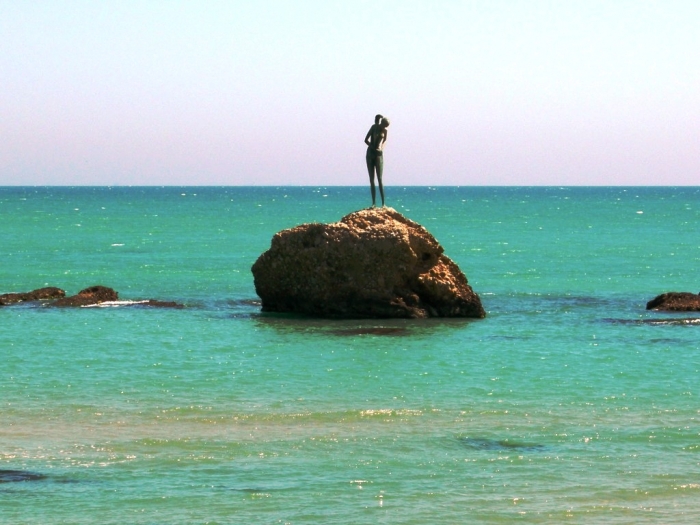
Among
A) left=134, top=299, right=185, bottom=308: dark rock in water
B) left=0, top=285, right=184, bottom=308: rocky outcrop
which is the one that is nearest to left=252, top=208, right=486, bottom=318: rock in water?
left=134, top=299, right=185, bottom=308: dark rock in water

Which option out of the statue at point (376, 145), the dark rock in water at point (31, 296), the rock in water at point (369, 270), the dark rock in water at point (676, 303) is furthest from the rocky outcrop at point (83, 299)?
the dark rock in water at point (676, 303)

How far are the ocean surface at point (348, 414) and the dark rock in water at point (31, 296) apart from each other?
920 mm

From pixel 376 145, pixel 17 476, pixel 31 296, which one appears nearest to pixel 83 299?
pixel 31 296

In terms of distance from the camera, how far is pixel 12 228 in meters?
73.4

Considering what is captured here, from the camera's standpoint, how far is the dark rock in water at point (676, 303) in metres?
27.3

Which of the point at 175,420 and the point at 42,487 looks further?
the point at 175,420

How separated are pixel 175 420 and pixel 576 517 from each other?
20.6 feet

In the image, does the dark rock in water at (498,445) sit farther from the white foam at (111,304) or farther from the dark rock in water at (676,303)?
the white foam at (111,304)

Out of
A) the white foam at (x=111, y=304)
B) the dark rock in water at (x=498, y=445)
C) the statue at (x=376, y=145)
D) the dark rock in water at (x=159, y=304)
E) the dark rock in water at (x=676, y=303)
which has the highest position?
the statue at (x=376, y=145)

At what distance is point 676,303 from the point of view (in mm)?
27672

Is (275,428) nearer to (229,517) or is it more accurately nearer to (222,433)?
(222,433)

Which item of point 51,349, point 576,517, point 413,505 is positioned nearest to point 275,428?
point 413,505

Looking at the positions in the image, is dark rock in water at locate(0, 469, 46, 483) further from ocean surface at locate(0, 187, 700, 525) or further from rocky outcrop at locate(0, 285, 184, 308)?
rocky outcrop at locate(0, 285, 184, 308)

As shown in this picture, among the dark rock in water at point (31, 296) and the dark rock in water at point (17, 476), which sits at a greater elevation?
the dark rock in water at point (31, 296)
